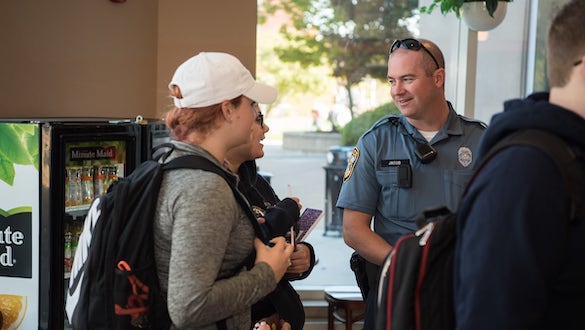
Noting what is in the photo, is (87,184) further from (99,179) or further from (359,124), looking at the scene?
(359,124)

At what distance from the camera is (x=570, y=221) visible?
1.38m

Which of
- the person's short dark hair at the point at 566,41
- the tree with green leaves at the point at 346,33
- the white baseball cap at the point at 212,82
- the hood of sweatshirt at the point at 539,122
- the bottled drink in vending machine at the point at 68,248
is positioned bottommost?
the bottled drink in vending machine at the point at 68,248

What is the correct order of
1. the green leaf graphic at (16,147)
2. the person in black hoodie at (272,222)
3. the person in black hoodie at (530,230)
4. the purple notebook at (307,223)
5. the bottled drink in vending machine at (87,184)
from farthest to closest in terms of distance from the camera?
1. the bottled drink in vending machine at (87,184)
2. the green leaf graphic at (16,147)
3. the purple notebook at (307,223)
4. the person in black hoodie at (272,222)
5. the person in black hoodie at (530,230)

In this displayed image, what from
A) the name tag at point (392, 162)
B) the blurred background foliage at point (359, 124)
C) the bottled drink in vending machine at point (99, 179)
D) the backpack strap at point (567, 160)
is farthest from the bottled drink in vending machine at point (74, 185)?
the backpack strap at point (567, 160)

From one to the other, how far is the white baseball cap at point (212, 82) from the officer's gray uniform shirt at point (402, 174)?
994mm

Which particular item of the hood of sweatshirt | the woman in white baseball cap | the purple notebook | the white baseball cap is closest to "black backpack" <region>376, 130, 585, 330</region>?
the hood of sweatshirt

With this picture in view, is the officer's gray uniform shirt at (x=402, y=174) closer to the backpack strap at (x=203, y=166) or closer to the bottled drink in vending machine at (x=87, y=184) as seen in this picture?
the backpack strap at (x=203, y=166)

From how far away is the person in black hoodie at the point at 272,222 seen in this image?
7.90 ft

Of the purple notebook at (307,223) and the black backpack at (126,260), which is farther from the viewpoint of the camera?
the purple notebook at (307,223)

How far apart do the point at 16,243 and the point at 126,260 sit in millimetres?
1748

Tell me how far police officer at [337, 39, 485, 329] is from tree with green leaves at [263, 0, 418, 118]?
226 centimetres

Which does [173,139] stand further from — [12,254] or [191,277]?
[12,254]

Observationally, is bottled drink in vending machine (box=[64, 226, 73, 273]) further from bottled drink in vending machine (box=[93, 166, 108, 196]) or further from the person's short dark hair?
the person's short dark hair

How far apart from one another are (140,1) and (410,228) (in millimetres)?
2560
